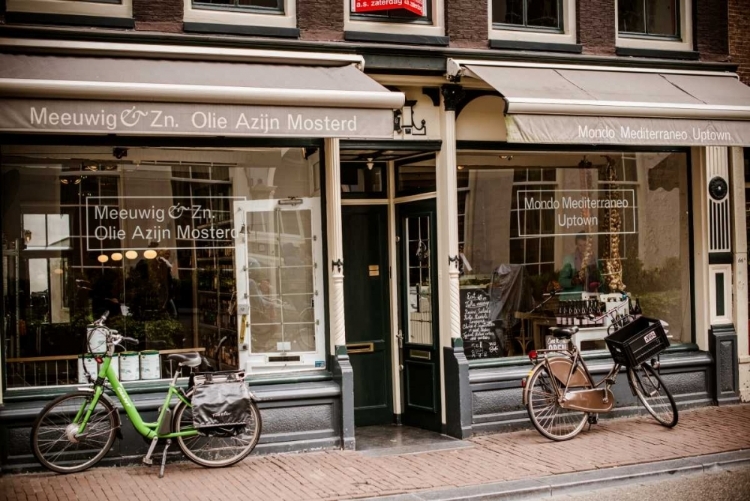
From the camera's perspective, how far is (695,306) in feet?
37.4

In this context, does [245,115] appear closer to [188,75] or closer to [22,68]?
[188,75]

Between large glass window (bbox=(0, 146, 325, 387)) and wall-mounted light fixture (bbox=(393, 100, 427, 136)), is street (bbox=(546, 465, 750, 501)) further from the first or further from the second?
wall-mounted light fixture (bbox=(393, 100, 427, 136))

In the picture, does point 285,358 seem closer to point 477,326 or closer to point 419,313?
point 419,313

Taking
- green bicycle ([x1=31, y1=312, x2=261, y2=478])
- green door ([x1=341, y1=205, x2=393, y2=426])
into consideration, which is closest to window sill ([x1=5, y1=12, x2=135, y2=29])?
green bicycle ([x1=31, y1=312, x2=261, y2=478])

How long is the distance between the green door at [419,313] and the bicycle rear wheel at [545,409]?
119 cm

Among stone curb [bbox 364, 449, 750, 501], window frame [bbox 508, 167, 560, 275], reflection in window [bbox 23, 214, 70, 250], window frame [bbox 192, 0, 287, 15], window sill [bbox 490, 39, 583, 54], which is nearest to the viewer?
stone curb [bbox 364, 449, 750, 501]

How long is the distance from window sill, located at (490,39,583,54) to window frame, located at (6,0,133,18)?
4.22 metres

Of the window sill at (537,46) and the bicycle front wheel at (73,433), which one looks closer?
the bicycle front wheel at (73,433)

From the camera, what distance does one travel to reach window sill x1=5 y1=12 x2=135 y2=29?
840 cm

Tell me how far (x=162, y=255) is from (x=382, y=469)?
3.21 m

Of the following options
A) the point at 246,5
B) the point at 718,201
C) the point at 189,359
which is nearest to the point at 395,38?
the point at 246,5

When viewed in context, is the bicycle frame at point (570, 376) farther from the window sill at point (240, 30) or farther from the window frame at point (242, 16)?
the window frame at point (242, 16)

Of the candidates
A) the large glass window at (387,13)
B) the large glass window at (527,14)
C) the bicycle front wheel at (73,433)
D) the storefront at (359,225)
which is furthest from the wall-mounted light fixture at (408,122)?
the bicycle front wheel at (73,433)

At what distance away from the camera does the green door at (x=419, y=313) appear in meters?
10.1
